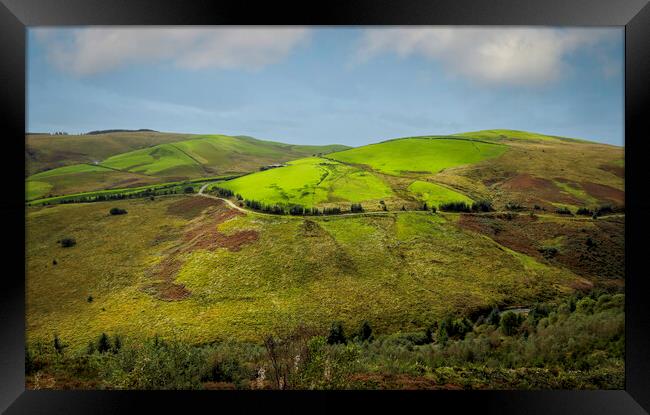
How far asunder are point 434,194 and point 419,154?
3.61 meters

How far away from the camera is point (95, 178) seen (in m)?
17.9

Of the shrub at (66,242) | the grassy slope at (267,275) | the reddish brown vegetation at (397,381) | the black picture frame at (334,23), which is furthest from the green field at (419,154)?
the black picture frame at (334,23)

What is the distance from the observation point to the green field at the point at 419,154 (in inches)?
717

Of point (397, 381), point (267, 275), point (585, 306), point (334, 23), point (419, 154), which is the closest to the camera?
point (334, 23)

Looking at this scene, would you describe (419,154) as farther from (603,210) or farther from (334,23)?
(334,23)

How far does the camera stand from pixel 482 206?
1522cm

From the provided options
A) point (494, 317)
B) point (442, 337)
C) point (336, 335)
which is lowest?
point (336, 335)

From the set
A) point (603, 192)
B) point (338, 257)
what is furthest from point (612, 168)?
point (338, 257)

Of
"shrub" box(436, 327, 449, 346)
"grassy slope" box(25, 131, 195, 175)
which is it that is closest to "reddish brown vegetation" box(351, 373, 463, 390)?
"shrub" box(436, 327, 449, 346)

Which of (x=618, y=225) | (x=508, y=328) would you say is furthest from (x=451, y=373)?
(x=618, y=225)

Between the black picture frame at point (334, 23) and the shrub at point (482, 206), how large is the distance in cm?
1153

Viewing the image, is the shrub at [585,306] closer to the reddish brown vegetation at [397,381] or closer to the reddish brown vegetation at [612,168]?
the reddish brown vegetation at [397,381]

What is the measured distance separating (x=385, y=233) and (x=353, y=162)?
582 centimetres
